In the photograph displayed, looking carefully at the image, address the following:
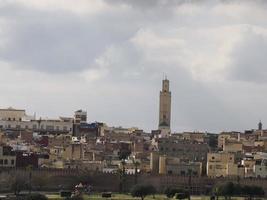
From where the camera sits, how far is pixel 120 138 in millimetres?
117875

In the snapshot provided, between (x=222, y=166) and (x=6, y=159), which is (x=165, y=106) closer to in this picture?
Result: (x=222, y=166)

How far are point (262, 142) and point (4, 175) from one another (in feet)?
137

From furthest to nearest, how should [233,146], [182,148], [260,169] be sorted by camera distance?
[233,146]
[182,148]
[260,169]

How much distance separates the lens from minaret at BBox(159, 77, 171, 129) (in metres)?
128

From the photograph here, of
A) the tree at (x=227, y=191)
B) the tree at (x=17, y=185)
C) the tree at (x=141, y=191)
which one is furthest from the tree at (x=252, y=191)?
the tree at (x=17, y=185)

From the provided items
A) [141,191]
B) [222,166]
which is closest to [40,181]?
[141,191]

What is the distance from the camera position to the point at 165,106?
127938 mm

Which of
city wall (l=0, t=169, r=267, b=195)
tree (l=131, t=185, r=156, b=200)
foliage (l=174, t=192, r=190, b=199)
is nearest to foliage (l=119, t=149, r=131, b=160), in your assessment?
city wall (l=0, t=169, r=267, b=195)

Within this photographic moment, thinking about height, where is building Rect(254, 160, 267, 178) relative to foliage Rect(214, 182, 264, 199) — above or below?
above

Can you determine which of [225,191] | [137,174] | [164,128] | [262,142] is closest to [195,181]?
[137,174]

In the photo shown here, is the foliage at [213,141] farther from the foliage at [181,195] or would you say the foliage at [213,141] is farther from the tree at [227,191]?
the foliage at [181,195]

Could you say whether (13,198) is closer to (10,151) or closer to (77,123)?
(10,151)

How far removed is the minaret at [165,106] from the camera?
128 meters

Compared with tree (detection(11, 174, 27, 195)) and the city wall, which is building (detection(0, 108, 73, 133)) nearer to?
the city wall
